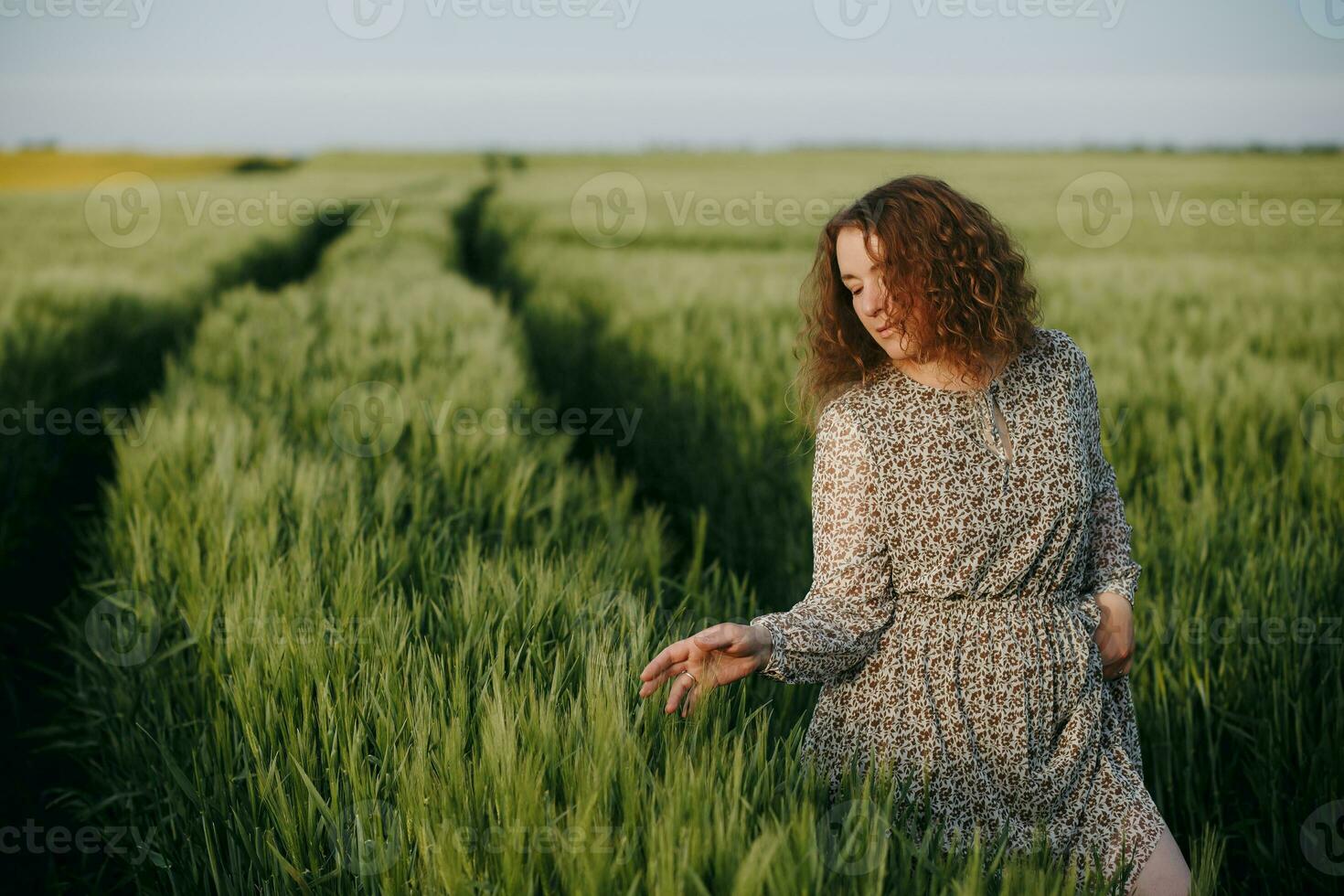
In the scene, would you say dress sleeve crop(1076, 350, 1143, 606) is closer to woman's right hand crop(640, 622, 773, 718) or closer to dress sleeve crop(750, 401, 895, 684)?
dress sleeve crop(750, 401, 895, 684)

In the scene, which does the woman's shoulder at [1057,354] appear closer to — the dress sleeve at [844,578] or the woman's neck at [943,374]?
the woman's neck at [943,374]

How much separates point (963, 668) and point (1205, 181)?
24805 mm

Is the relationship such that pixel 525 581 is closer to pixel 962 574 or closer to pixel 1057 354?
pixel 962 574

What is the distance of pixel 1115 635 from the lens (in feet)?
Result: 5.29

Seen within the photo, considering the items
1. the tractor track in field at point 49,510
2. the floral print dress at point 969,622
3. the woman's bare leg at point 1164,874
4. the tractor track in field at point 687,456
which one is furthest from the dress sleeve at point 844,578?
the tractor track in field at point 49,510

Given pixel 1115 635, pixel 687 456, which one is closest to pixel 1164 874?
pixel 1115 635

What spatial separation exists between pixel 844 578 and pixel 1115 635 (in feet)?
1.62

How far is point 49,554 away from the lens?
383 cm

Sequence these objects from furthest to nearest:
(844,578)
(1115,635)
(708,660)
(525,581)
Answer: (525,581) < (1115,635) < (844,578) < (708,660)

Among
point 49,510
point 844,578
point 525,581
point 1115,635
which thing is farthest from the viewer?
point 49,510

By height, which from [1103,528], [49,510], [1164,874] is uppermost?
[1103,528]

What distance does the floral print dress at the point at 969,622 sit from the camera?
4.87ft

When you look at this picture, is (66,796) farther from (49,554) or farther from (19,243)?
(19,243)

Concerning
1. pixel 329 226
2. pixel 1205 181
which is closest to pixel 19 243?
pixel 329 226
